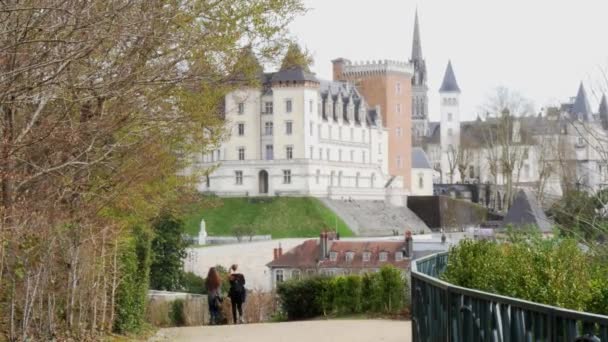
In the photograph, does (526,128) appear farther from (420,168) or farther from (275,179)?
(275,179)

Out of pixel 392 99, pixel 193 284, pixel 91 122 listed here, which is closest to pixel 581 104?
pixel 392 99

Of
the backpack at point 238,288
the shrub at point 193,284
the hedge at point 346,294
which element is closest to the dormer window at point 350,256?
the shrub at point 193,284

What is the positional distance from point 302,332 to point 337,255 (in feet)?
90.4

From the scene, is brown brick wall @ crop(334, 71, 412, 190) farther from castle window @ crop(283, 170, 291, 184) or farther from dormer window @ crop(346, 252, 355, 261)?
dormer window @ crop(346, 252, 355, 261)

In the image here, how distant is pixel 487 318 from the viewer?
6684 mm

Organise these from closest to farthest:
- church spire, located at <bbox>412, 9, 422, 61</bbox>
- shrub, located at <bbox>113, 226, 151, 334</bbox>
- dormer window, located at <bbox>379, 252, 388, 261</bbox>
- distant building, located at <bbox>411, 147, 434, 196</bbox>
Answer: shrub, located at <bbox>113, 226, 151, 334</bbox> < dormer window, located at <bbox>379, 252, 388, 261</bbox> < distant building, located at <bbox>411, 147, 434, 196</bbox> < church spire, located at <bbox>412, 9, 422, 61</bbox>

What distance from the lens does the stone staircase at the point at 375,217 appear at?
78.7 meters

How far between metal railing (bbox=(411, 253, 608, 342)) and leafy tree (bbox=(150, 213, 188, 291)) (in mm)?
26638

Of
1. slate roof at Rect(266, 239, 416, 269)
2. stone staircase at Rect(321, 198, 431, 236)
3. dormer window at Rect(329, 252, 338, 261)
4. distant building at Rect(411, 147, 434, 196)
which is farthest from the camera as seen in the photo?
distant building at Rect(411, 147, 434, 196)

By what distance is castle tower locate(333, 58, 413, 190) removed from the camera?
94.2 m

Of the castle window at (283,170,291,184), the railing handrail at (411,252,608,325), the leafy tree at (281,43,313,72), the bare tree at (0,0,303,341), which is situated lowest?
the railing handrail at (411,252,608,325)

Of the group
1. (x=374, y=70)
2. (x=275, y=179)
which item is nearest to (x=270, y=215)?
(x=275, y=179)

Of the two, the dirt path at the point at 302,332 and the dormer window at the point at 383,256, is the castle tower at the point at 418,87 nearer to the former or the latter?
the dormer window at the point at 383,256

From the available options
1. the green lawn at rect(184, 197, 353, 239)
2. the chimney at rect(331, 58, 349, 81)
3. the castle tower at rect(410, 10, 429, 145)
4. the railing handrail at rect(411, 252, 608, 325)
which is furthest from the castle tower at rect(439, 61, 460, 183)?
the railing handrail at rect(411, 252, 608, 325)
